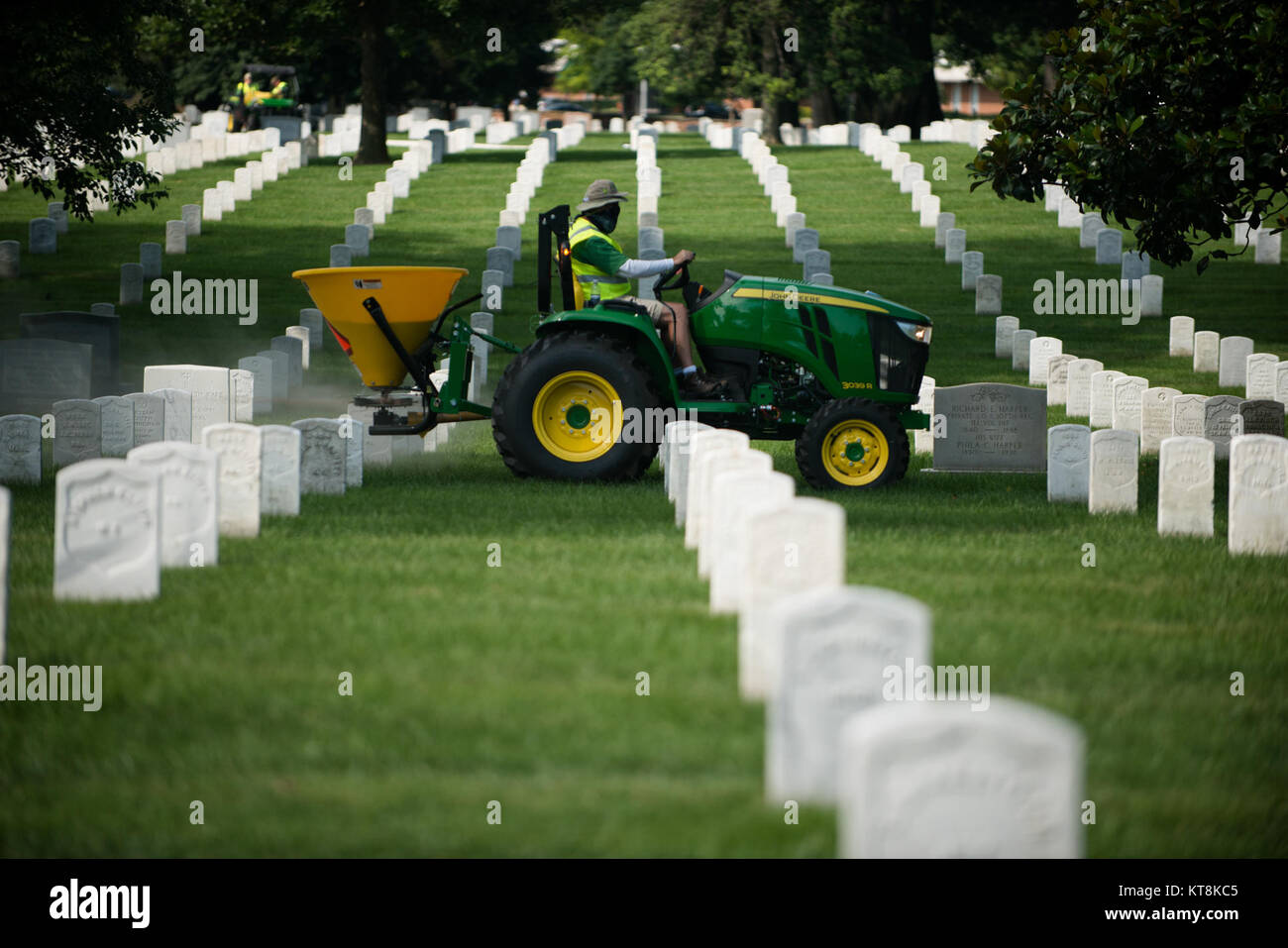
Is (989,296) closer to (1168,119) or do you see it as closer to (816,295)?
(1168,119)

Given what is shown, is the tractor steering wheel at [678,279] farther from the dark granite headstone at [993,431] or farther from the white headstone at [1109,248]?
the white headstone at [1109,248]

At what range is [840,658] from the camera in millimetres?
5953

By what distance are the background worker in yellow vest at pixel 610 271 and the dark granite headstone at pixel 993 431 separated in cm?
306

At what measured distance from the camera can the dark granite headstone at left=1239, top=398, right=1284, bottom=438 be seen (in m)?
15.6

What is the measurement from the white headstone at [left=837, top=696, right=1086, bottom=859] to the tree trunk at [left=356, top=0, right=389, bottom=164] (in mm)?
40259

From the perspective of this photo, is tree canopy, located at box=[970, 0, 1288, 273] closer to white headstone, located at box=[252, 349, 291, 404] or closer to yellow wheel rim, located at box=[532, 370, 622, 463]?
yellow wheel rim, located at box=[532, 370, 622, 463]

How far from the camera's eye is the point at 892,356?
44.3ft

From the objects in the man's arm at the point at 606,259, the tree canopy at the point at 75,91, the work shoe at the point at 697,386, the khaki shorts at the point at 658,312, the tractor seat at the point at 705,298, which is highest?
the tree canopy at the point at 75,91

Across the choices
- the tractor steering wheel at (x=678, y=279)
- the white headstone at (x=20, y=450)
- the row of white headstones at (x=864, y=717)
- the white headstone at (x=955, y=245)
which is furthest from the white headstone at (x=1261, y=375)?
the white headstone at (x=20, y=450)

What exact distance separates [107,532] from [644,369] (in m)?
5.19

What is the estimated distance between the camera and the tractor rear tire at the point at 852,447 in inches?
512

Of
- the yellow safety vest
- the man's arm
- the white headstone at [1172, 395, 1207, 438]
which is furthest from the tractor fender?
the white headstone at [1172, 395, 1207, 438]
